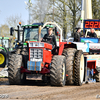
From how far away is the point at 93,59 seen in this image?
11.1 metres

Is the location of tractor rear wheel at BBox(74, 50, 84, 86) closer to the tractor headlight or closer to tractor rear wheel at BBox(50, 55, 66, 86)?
tractor rear wheel at BBox(50, 55, 66, 86)

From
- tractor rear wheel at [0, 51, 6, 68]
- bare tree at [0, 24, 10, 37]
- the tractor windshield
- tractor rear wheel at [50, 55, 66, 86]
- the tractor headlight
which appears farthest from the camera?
bare tree at [0, 24, 10, 37]

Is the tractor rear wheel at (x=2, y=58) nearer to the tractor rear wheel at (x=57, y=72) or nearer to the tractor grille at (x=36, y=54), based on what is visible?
the tractor grille at (x=36, y=54)

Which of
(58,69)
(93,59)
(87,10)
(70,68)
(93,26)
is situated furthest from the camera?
(87,10)

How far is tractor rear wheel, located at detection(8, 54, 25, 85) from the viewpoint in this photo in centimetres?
922

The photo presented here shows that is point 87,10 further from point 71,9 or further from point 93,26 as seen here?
point 93,26

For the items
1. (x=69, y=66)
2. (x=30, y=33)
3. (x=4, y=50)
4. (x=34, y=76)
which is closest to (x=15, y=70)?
(x=34, y=76)

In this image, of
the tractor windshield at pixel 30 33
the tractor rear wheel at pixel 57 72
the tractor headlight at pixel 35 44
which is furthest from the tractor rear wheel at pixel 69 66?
the tractor windshield at pixel 30 33

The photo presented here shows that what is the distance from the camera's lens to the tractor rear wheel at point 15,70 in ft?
30.2

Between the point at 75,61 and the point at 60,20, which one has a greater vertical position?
the point at 60,20

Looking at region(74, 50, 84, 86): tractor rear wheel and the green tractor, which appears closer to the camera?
region(74, 50, 84, 86): tractor rear wheel

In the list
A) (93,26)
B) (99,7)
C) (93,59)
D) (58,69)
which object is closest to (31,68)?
(58,69)

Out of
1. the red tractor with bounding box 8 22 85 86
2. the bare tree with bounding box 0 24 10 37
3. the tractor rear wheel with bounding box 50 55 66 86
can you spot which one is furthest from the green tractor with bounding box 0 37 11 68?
the bare tree with bounding box 0 24 10 37

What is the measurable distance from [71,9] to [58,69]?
27.7 meters
